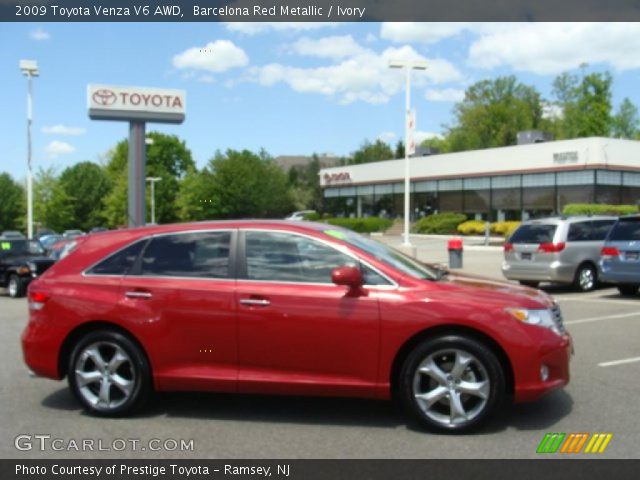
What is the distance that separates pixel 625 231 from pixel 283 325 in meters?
10.3

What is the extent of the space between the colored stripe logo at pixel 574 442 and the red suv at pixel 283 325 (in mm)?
357

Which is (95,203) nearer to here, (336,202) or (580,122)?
(336,202)

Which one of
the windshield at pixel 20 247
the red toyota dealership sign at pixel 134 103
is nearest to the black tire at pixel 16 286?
the windshield at pixel 20 247

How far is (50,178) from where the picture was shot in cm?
8375

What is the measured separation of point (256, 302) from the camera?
18.1 feet

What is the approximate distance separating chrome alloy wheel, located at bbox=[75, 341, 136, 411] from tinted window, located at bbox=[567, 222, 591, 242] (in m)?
11.9

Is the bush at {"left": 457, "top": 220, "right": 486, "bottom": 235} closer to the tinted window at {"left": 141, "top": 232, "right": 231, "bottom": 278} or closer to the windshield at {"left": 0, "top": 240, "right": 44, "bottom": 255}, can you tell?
the windshield at {"left": 0, "top": 240, "right": 44, "bottom": 255}

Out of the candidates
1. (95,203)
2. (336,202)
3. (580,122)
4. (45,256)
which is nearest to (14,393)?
(45,256)

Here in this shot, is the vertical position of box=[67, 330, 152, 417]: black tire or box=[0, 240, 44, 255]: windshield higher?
box=[0, 240, 44, 255]: windshield

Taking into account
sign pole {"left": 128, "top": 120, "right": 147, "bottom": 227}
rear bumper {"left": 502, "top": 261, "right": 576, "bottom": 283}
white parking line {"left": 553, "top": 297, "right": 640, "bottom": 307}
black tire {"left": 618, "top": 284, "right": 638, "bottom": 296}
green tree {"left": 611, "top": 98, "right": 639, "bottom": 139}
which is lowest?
white parking line {"left": 553, "top": 297, "right": 640, "bottom": 307}

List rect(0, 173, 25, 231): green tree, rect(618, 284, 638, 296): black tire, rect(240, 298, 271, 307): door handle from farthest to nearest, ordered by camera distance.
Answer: rect(0, 173, 25, 231): green tree
rect(618, 284, 638, 296): black tire
rect(240, 298, 271, 307): door handle

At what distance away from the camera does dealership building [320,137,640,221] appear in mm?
40031

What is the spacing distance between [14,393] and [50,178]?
82.9 meters

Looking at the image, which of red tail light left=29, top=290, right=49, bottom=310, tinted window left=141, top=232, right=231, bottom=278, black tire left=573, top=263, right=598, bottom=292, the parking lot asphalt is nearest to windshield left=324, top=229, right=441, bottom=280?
tinted window left=141, top=232, right=231, bottom=278
